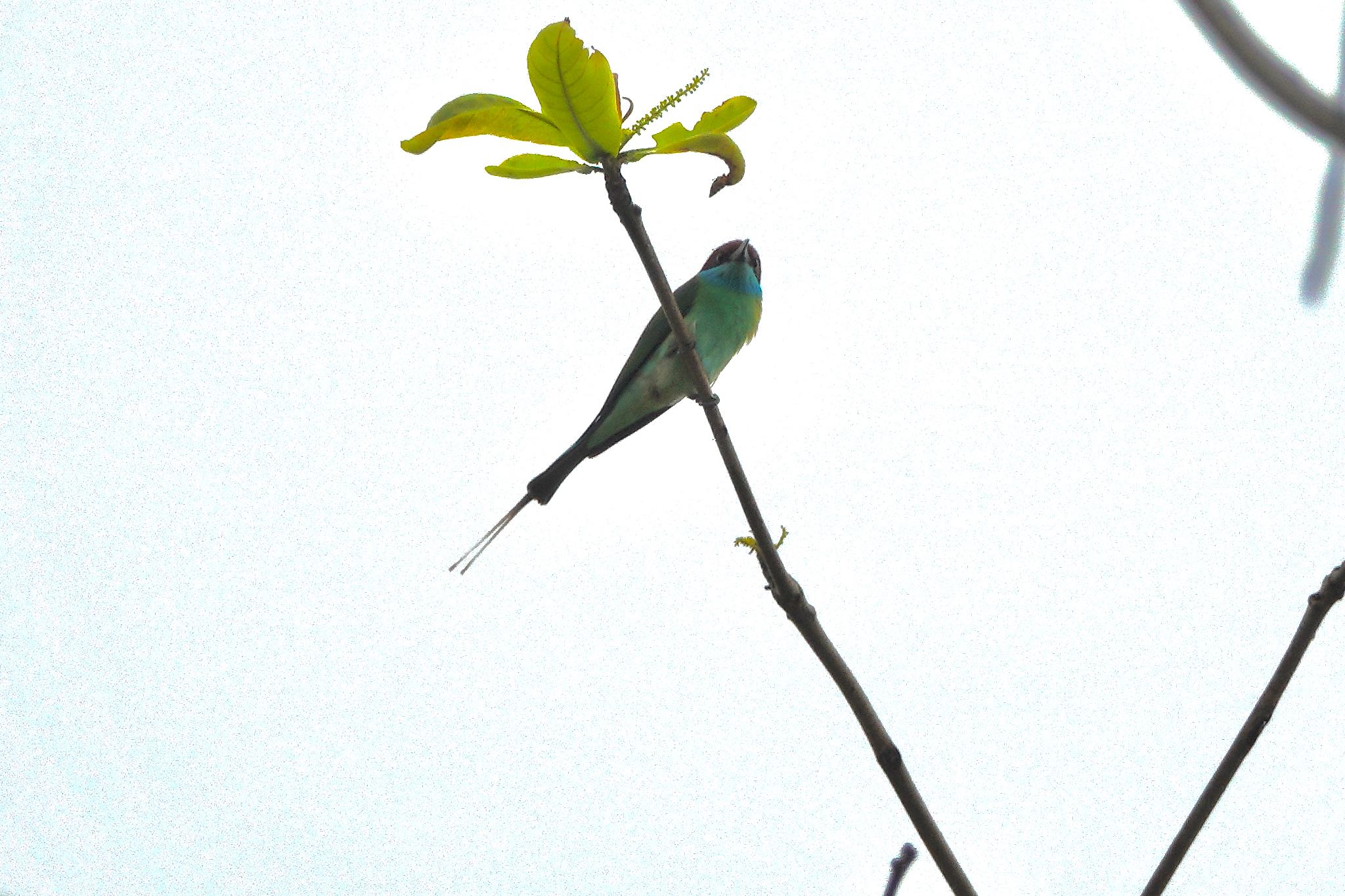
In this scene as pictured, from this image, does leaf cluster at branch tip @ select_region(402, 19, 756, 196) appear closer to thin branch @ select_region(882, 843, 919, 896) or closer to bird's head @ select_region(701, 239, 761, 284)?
thin branch @ select_region(882, 843, 919, 896)

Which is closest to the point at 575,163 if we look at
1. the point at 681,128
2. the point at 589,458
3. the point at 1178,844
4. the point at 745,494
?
the point at 681,128

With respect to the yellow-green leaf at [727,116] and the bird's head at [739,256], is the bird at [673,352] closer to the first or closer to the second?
the bird's head at [739,256]

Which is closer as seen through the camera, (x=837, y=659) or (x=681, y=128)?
(x=837, y=659)

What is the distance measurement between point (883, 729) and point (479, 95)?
156cm

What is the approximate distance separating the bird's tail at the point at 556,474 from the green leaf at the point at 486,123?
205 cm

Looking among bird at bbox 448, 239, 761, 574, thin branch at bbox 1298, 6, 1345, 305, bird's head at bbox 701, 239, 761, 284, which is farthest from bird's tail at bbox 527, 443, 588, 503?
thin branch at bbox 1298, 6, 1345, 305

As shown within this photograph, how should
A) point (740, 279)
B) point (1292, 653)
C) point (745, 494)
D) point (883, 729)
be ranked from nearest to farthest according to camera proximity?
point (1292, 653), point (883, 729), point (745, 494), point (740, 279)

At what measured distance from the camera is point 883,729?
2277mm

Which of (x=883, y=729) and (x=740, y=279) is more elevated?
(x=740, y=279)

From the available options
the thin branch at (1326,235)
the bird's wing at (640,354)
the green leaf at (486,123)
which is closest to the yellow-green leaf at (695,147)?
the green leaf at (486,123)

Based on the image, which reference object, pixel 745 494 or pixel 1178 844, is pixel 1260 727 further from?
pixel 745 494

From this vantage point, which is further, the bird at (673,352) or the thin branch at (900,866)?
the bird at (673,352)

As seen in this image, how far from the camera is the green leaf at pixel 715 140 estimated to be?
2838mm

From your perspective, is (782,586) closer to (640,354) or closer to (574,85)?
(574,85)
